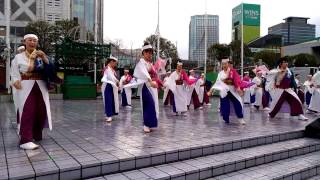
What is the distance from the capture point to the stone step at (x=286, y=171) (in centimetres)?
576

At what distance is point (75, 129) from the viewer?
8141 millimetres

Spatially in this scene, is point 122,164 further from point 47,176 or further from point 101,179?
point 47,176

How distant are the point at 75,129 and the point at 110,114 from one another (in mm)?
2075

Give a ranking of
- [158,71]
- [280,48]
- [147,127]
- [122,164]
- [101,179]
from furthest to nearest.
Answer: [280,48], [158,71], [147,127], [122,164], [101,179]

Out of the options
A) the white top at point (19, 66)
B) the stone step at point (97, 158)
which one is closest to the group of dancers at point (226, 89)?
the stone step at point (97, 158)

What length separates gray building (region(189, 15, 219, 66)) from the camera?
1242 inches

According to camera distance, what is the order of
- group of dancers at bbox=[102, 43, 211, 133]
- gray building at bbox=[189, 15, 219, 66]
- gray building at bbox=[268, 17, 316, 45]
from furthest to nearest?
1. gray building at bbox=[268, 17, 316, 45]
2. gray building at bbox=[189, 15, 219, 66]
3. group of dancers at bbox=[102, 43, 211, 133]

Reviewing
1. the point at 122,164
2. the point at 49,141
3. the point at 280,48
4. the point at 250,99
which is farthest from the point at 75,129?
the point at 280,48

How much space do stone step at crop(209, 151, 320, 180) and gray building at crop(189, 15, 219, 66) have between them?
79.9 feet

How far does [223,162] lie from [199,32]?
30.2 m

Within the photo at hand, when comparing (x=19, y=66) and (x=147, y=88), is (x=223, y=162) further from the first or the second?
(x=19, y=66)

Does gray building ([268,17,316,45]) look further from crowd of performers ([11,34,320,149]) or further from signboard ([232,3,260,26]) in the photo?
crowd of performers ([11,34,320,149])

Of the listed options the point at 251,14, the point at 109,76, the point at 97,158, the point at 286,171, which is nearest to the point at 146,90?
the point at 109,76

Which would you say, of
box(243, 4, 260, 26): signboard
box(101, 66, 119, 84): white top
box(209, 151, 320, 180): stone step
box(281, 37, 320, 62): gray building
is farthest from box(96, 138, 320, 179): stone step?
box(281, 37, 320, 62): gray building
